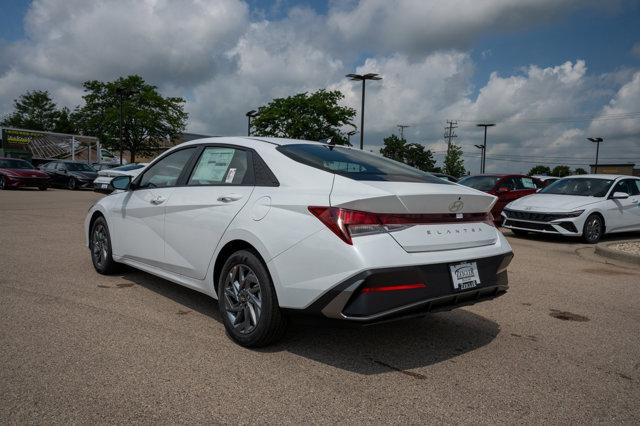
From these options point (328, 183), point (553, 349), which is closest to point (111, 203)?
point (328, 183)

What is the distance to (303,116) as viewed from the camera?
1576 inches

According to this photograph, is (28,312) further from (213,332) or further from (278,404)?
(278,404)

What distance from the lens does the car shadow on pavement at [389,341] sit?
11.2 feet

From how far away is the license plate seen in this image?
132 inches

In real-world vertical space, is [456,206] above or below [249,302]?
above

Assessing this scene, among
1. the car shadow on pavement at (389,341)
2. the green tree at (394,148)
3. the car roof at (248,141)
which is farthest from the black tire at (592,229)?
the green tree at (394,148)

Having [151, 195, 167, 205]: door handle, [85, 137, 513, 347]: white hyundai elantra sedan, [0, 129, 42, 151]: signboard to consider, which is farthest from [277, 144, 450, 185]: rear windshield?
[0, 129, 42, 151]: signboard

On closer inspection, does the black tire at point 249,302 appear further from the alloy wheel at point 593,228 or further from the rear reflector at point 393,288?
the alloy wheel at point 593,228

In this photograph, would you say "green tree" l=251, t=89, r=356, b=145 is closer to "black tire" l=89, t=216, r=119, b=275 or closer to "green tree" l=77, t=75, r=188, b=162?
"green tree" l=77, t=75, r=188, b=162

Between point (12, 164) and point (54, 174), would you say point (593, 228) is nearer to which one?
point (12, 164)

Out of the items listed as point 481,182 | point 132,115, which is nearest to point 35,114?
point 132,115

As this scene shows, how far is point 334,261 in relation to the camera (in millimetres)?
3037

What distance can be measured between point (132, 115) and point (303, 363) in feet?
161

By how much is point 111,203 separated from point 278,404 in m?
3.74
